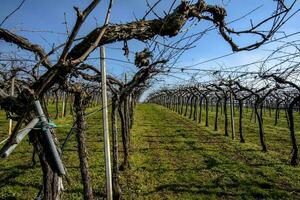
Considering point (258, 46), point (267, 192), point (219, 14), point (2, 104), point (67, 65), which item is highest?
point (219, 14)

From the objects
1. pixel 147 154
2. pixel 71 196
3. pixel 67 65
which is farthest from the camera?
pixel 147 154

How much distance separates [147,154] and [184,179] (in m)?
3.84

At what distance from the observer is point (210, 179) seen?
10297 millimetres

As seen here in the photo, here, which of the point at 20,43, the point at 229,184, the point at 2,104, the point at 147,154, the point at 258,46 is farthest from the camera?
the point at 147,154

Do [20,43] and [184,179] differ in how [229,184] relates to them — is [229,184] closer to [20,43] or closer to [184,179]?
[184,179]

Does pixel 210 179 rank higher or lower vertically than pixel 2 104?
lower

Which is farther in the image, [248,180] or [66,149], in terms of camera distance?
[66,149]

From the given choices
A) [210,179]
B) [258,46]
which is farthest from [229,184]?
[258,46]

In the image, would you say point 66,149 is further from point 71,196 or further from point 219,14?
point 219,14

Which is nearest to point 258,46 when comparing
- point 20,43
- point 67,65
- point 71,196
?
point 67,65

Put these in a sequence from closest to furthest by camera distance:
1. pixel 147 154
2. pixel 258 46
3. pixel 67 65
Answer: pixel 67 65
pixel 258 46
pixel 147 154

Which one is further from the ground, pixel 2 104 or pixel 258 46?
pixel 258 46

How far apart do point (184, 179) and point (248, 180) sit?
5.91 feet

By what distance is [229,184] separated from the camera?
9805mm
